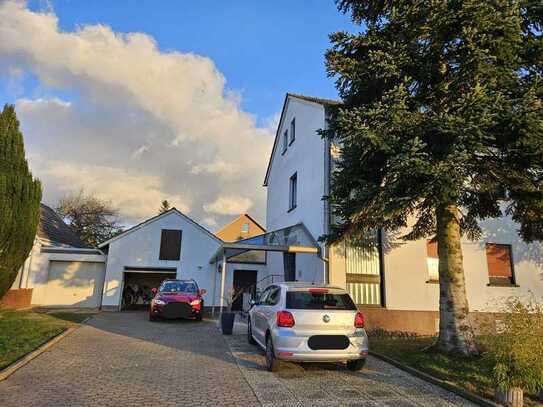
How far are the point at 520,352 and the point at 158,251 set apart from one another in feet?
60.7

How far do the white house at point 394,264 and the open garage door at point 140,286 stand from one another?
10159mm

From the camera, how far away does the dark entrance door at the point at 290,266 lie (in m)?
15.8

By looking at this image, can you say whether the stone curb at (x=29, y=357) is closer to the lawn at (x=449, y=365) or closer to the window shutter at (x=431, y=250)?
the lawn at (x=449, y=365)

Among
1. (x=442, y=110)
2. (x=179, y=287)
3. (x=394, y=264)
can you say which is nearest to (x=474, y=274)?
(x=394, y=264)

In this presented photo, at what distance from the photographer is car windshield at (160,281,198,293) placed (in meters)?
15.3

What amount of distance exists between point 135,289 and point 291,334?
18.9 metres

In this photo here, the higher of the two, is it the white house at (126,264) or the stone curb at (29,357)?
the white house at (126,264)

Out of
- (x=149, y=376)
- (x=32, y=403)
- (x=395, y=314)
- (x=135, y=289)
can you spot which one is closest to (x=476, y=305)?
(x=395, y=314)

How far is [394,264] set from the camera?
Answer: 12.9 meters

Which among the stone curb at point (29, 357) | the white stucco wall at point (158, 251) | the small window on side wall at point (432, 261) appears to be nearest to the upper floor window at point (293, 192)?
the small window on side wall at point (432, 261)

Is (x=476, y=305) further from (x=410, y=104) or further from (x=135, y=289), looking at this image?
(x=135, y=289)

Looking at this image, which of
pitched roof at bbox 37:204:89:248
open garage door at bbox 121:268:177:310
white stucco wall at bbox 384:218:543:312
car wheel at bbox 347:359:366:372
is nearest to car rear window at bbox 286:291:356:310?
car wheel at bbox 347:359:366:372

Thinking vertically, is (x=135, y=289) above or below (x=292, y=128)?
below

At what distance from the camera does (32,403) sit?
4887mm
